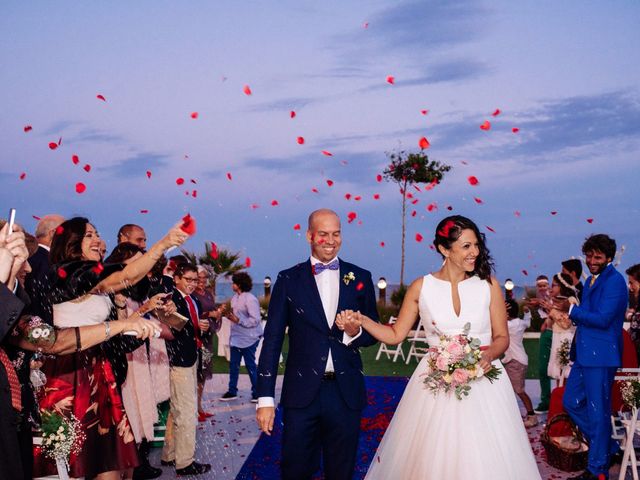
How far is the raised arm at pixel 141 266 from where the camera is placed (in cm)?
455

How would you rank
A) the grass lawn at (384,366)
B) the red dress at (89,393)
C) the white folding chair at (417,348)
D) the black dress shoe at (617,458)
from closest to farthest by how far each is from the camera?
the red dress at (89,393), the black dress shoe at (617,458), the grass lawn at (384,366), the white folding chair at (417,348)

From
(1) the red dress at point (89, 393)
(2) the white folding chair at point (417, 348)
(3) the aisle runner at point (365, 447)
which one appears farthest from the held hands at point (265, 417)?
(2) the white folding chair at point (417, 348)

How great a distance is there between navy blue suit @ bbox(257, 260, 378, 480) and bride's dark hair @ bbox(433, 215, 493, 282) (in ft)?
2.19

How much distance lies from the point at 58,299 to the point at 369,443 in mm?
4942

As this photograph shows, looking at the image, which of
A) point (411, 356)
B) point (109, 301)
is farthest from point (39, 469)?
point (411, 356)

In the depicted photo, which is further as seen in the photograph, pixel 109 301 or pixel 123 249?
pixel 123 249

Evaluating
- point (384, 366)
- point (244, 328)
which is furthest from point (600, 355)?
point (384, 366)

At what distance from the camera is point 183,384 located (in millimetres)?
7230

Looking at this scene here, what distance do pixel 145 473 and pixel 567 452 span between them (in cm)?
443

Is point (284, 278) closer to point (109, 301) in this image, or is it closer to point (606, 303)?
point (109, 301)

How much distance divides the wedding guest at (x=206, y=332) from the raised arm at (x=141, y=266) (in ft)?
12.9

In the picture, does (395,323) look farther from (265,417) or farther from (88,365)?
(88,365)

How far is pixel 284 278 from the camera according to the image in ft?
16.0

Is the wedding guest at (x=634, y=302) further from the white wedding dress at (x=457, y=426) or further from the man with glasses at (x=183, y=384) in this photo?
the man with glasses at (x=183, y=384)
